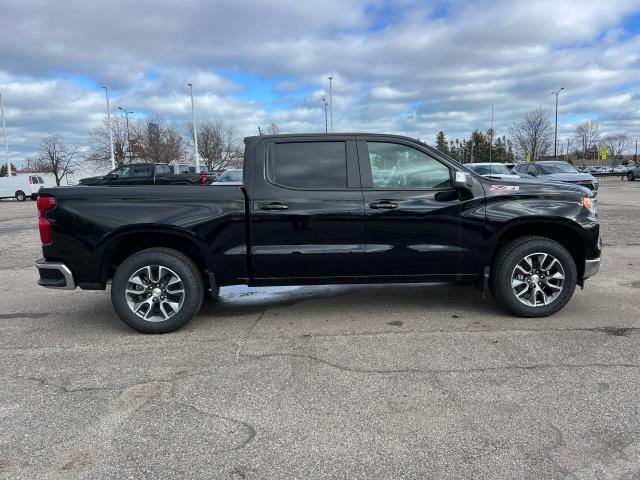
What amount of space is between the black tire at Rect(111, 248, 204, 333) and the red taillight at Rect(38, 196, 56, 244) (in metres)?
0.74

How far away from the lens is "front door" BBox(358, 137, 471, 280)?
196 inches

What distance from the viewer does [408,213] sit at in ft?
16.4

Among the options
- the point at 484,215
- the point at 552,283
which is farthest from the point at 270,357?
the point at 552,283

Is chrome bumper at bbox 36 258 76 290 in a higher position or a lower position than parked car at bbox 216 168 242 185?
lower

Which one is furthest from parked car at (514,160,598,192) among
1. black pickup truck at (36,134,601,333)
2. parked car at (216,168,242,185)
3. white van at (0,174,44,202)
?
white van at (0,174,44,202)

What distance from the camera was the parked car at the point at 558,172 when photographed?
58.8ft

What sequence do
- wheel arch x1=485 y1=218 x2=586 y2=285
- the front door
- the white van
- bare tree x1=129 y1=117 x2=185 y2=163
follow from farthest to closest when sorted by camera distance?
bare tree x1=129 y1=117 x2=185 y2=163
the white van
wheel arch x1=485 y1=218 x2=586 y2=285
the front door

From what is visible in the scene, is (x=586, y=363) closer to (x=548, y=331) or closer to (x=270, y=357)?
(x=548, y=331)

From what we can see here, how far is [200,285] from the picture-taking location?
5023 millimetres

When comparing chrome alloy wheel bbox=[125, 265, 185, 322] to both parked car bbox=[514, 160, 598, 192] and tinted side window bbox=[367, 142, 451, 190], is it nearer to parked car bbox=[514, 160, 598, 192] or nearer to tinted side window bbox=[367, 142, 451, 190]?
tinted side window bbox=[367, 142, 451, 190]

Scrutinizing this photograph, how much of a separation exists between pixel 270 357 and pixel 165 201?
1814mm

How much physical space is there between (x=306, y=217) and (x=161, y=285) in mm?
1565

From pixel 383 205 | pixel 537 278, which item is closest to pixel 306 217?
pixel 383 205

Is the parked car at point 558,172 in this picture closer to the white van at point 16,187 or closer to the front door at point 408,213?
the front door at point 408,213
